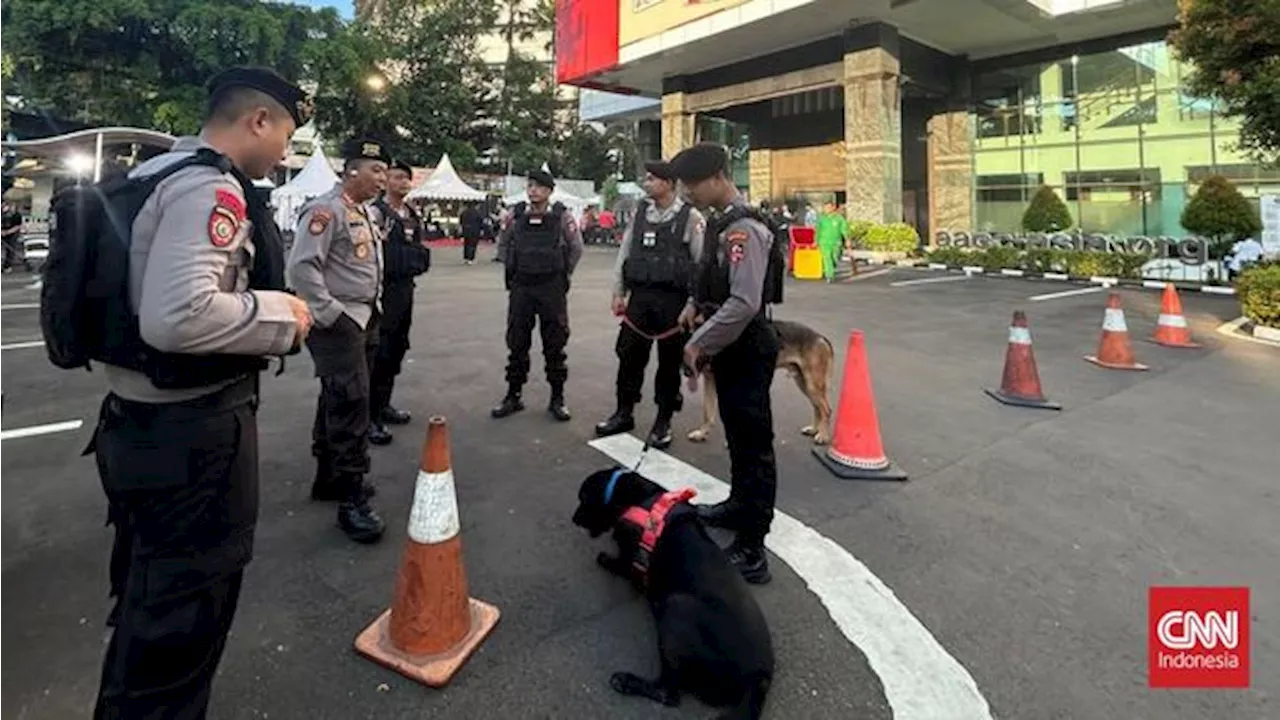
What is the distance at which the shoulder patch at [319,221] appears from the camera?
3.46m

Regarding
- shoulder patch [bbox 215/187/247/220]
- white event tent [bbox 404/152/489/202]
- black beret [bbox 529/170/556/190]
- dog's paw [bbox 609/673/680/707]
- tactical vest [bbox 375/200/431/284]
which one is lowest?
dog's paw [bbox 609/673/680/707]

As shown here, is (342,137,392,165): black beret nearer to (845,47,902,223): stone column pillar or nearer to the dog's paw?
the dog's paw

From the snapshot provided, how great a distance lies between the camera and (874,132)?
19453 mm

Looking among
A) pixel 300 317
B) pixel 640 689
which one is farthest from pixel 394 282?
pixel 640 689

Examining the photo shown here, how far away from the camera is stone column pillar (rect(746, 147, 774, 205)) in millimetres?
28359

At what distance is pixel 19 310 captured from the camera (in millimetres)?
10852

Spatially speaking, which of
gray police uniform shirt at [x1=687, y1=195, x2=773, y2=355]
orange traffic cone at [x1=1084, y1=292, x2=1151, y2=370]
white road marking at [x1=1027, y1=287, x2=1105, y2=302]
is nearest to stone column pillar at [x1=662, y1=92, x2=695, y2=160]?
white road marking at [x1=1027, y1=287, x2=1105, y2=302]

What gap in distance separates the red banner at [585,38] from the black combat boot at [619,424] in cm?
2201

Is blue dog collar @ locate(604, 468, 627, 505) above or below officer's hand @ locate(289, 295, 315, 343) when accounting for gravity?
below

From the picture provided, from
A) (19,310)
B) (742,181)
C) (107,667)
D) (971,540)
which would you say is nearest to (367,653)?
(107,667)

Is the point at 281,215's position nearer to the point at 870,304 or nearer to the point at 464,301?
the point at 464,301

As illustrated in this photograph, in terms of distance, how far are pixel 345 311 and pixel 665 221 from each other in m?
2.12

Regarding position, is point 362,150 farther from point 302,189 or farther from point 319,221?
point 302,189

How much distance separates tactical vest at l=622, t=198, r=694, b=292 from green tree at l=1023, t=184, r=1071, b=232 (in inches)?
731
